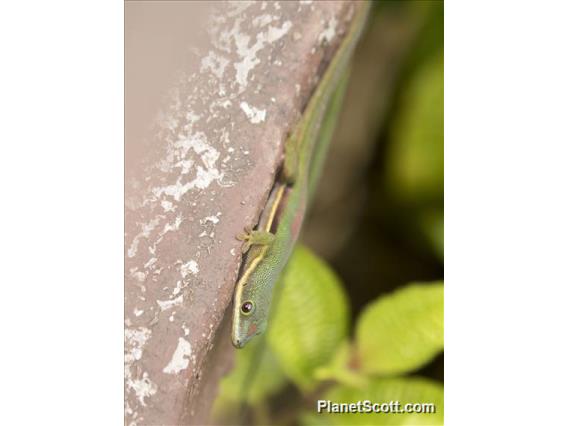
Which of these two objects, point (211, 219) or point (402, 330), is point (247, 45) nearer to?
point (211, 219)

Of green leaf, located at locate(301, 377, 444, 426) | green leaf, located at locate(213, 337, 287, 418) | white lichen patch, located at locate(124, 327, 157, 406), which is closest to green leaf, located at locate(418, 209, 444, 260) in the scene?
green leaf, located at locate(301, 377, 444, 426)

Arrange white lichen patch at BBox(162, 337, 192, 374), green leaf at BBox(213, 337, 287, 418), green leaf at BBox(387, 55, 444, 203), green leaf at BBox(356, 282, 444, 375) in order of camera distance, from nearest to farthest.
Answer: white lichen patch at BBox(162, 337, 192, 374) → green leaf at BBox(356, 282, 444, 375) → green leaf at BBox(213, 337, 287, 418) → green leaf at BBox(387, 55, 444, 203)

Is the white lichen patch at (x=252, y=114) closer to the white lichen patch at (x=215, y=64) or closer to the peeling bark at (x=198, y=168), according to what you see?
the peeling bark at (x=198, y=168)

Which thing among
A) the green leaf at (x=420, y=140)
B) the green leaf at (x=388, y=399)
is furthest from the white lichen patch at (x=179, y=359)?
the green leaf at (x=420, y=140)

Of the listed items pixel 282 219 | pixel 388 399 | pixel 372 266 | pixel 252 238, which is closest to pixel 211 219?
pixel 252 238

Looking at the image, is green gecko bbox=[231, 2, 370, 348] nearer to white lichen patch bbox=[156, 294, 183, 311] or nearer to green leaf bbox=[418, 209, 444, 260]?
white lichen patch bbox=[156, 294, 183, 311]
